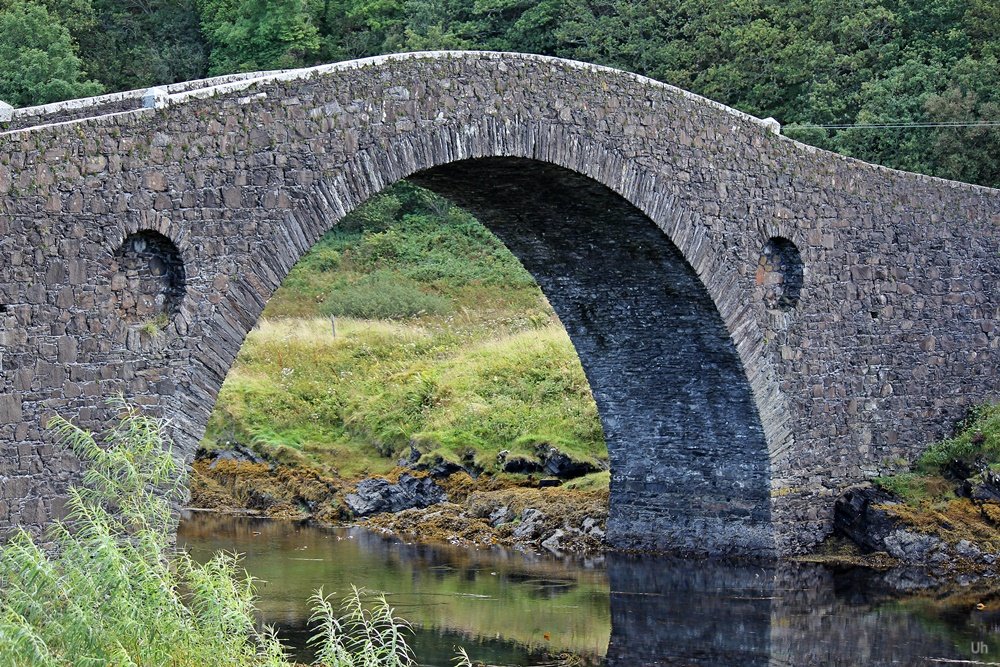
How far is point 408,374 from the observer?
992 inches

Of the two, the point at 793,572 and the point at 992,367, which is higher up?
the point at 992,367

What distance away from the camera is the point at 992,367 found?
21.0m

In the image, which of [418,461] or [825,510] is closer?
[825,510]

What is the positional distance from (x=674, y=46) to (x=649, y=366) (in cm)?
1781

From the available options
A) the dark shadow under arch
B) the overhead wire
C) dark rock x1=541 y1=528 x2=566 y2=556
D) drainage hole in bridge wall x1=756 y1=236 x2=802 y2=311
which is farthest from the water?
the overhead wire

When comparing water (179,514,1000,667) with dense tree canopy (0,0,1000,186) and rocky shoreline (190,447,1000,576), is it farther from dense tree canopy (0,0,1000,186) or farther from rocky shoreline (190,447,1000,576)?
dense tree canopy (0,0,1000,186)

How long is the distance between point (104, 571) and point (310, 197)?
5.57 m

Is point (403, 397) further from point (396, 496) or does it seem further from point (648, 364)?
point (648, 364)

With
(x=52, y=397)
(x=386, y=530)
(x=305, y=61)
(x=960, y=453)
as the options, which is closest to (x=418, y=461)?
(x=386, y=530)

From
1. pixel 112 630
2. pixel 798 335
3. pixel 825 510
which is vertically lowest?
pixel 112 630

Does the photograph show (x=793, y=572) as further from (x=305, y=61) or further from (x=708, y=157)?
(x=305, y=61)

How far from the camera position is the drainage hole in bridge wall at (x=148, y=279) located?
1152cm

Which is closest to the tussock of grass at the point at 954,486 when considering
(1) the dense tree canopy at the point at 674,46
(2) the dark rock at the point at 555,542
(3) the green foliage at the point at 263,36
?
(2) the dark rock at the point at 555,542

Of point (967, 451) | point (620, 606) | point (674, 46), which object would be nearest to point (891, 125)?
point (674, 46)
